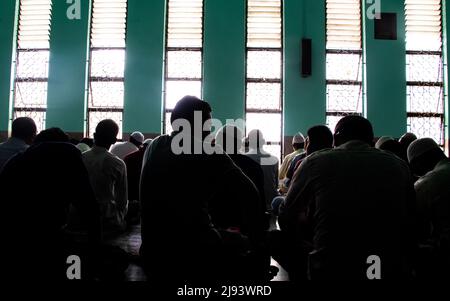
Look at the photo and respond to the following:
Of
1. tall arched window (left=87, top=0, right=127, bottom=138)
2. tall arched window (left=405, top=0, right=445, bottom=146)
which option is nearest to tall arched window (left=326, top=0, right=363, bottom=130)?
tall arched window (left=405, top=0, right=445, bottom=146)

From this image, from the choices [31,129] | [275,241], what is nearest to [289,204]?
[275,241]

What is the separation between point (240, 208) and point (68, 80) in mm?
6383

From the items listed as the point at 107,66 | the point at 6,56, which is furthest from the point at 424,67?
the point at 6,56

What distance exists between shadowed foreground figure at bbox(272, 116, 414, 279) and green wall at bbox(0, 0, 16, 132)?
7.15 m

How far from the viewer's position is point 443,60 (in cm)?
705

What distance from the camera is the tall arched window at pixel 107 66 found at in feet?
23.6

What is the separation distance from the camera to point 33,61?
7.28 meters

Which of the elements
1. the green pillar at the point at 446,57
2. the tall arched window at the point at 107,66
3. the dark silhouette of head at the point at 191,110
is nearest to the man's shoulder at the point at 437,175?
the dark silhouette of head at the point at 191,110

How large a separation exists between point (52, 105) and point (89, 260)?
5990mm

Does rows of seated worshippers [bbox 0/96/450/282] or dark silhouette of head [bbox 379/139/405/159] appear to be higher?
dark silhouette of head [bbox 379/139/405/159]

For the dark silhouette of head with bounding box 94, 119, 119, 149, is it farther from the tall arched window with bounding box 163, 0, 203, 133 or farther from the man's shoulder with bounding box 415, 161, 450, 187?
the tall arched window with bounding box 163, 0, 203, 133

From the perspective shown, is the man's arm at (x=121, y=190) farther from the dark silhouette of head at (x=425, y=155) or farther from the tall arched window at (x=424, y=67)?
the tall arched window at (x=424, y=67)

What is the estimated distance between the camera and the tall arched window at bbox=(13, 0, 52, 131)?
7.22 m
